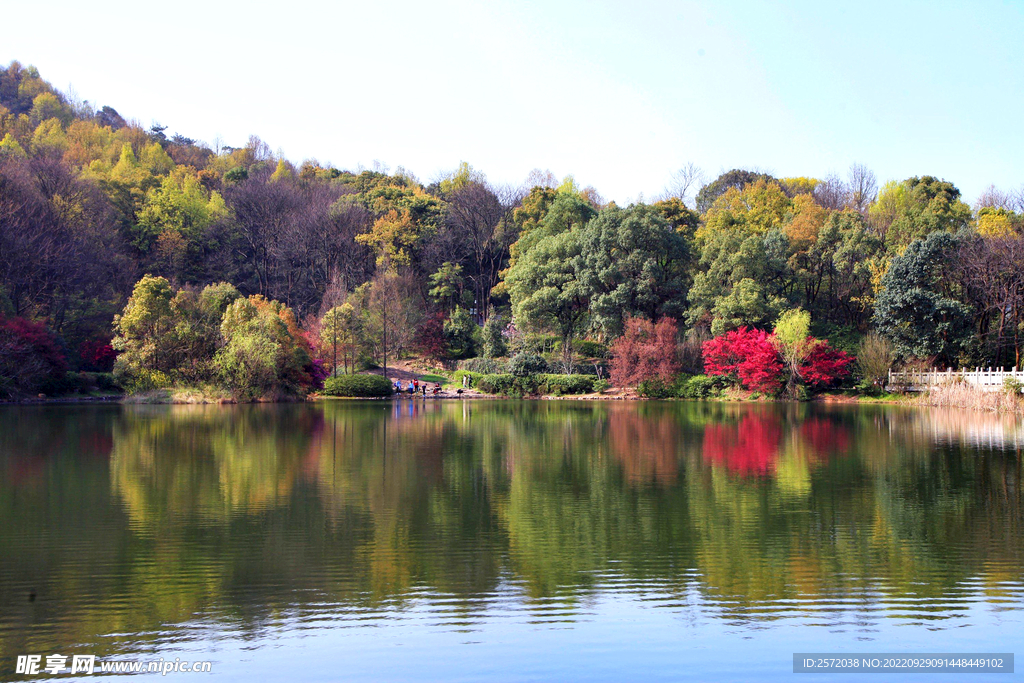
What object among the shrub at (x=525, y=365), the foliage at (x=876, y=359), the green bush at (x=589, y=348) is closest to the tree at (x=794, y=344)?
the foliage at (x=876, y=359)

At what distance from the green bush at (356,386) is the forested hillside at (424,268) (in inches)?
80.9

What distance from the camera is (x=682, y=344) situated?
43.3m

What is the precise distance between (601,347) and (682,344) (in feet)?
17.3

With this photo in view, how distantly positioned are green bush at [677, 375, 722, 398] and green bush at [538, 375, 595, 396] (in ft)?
16.2

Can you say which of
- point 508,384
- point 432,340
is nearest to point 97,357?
point 432,340

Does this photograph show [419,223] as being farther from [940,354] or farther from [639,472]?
[639,472]

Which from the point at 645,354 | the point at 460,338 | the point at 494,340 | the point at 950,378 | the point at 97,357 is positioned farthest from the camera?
the point at 460,338

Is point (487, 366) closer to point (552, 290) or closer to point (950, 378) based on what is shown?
point (552, 290)

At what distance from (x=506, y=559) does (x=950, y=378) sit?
34.4 metres

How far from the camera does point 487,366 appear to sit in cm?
4659

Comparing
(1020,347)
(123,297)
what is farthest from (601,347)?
(123,297)

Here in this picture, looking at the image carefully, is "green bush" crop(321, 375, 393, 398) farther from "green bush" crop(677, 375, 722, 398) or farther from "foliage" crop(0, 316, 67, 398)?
"green bush" crop(677, 375, 722, 398)

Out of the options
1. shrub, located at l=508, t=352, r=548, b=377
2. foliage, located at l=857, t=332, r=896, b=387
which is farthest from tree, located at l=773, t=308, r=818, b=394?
shrub, located at l=508, t=352, r=548, b=377

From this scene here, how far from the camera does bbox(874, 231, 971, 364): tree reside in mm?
37938
